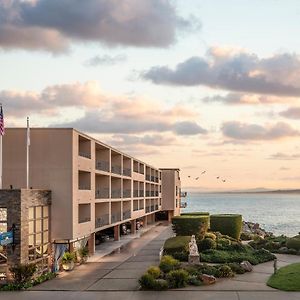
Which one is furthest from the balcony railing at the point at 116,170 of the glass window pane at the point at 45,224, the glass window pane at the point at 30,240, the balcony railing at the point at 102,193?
the glass window pane at the point at 30,240

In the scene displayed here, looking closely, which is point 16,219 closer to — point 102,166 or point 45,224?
point 45,224

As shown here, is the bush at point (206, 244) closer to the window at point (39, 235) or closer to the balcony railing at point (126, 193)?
the window at point (39, 235)

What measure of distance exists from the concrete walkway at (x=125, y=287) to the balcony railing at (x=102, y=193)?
24.0 ft

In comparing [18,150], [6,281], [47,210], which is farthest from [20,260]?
[18,150]

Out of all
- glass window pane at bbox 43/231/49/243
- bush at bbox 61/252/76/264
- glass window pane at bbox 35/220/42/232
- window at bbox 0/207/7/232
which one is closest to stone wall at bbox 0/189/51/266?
window at bbox 0/207/7/232

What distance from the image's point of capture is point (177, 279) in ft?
109

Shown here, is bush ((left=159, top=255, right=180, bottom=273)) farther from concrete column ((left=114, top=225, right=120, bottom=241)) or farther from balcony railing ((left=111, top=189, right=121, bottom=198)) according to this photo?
concrete column ((left=114, top=225, right=120, bottom=241))

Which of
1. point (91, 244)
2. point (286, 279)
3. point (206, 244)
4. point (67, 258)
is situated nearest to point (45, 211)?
point (67, 258)

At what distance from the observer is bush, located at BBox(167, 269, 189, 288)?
32.8 meters

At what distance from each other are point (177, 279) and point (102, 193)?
1922 cm

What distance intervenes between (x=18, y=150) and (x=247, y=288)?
59.7 ft

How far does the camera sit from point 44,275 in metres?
36.1

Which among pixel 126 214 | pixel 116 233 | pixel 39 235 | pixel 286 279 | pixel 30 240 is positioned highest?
pixel 126 214

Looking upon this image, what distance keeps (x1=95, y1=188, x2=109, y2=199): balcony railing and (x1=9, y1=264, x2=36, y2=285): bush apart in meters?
15.8
